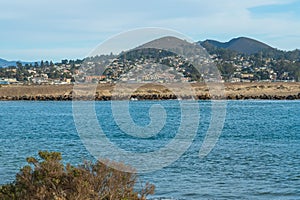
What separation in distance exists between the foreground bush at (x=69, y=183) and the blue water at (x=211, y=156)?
5.90 metres

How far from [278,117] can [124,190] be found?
42263 millimetres

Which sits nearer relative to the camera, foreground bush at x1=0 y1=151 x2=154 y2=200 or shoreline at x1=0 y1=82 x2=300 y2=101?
foreground bush at x1=0 y1=151 x2=154 y2=200

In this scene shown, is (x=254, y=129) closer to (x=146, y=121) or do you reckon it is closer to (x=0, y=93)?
(x=146, y=121)

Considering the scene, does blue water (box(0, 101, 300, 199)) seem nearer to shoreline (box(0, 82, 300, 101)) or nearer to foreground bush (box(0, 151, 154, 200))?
foreground bush (box(0, 151, 154, 200))

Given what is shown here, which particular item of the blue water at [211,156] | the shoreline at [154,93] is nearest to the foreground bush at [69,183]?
the blue water at [211,156]

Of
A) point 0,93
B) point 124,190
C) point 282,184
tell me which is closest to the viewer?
point 124,190

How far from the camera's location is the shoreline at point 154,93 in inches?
3484

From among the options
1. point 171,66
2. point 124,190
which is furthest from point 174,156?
point 171,66

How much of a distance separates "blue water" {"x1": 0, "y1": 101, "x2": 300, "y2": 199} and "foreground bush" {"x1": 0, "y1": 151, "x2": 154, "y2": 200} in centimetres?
590

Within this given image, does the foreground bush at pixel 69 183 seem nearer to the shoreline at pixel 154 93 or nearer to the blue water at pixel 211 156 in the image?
the blue water at pixel 211 156

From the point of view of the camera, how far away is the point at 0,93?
108 m

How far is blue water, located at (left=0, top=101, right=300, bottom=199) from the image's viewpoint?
17656 mm

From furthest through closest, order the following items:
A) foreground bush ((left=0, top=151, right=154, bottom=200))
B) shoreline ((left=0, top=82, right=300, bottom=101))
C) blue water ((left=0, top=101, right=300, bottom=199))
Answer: shoreline ((left=0, top=82, right=300, bottom=101)) < blue water ((left=0, top=101, right=300, bottom=199)) < foreground bush ((left=0, top=151, right=154, bottom=200))

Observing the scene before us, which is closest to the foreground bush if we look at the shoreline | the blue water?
the blue water
